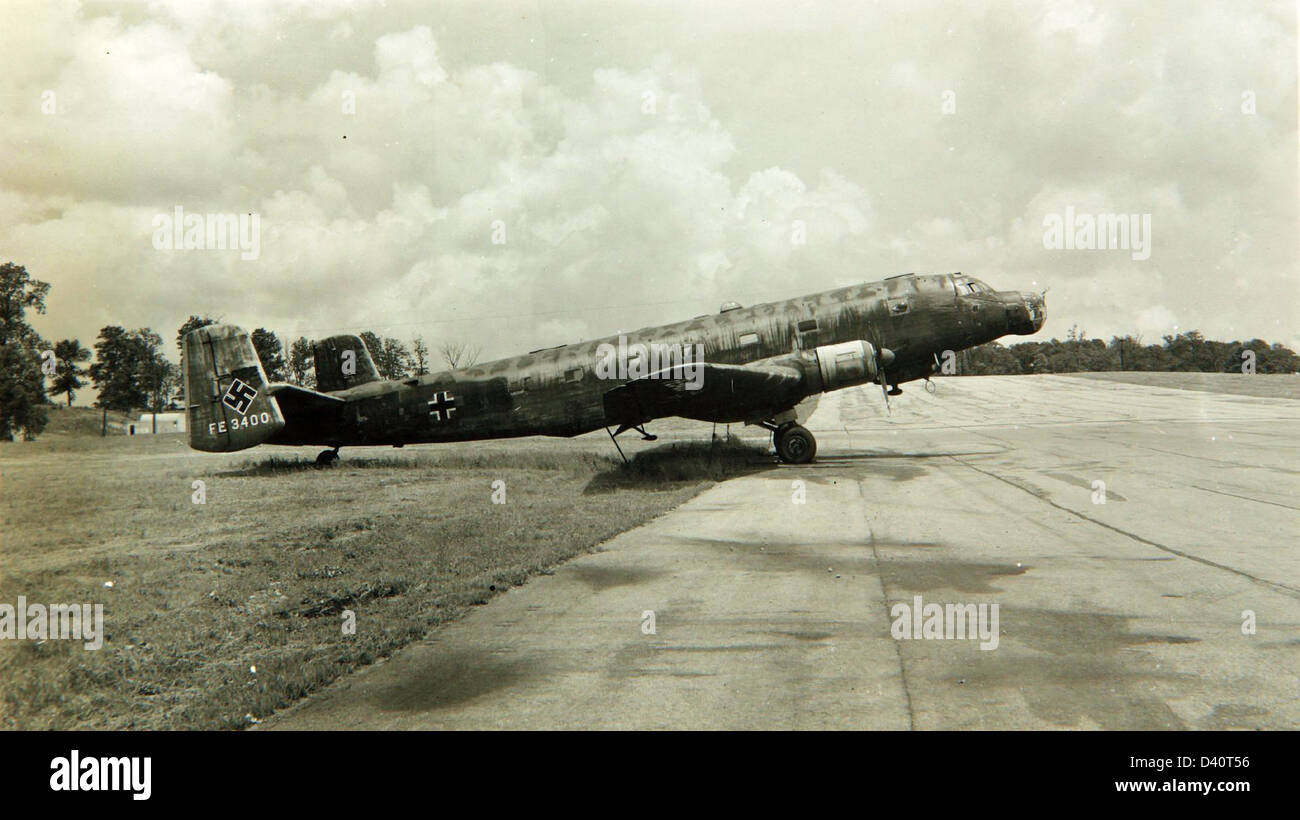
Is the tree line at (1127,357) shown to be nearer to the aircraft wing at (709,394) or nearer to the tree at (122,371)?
the aircraft wing at (709,394)

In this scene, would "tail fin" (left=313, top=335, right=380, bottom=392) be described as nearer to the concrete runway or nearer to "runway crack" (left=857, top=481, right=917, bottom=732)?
the concrete runway

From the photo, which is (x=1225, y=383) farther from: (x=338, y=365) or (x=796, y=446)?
(x=338, y=365)

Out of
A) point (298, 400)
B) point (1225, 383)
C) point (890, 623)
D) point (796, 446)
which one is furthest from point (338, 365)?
point (1225, 383)

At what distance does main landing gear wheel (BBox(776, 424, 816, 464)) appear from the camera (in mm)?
19484

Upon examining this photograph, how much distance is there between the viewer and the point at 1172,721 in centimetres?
421

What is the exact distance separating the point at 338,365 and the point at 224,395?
490 centimetres

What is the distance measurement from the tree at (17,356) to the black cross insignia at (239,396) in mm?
8020

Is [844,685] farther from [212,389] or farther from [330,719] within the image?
[212,389]

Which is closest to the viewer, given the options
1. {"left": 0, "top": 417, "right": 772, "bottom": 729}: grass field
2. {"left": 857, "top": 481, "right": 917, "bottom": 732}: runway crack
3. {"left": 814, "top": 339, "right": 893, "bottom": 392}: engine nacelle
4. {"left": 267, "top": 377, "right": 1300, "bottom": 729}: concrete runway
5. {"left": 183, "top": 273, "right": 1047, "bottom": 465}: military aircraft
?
{"left": 857, "top": 481, "right": 917, "bottom": 732}: runway crack

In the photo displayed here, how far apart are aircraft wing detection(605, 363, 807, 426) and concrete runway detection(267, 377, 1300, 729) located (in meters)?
3.75

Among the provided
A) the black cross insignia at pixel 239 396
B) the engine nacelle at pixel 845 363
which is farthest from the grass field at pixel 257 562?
the engine nacelle at pixel 845 363

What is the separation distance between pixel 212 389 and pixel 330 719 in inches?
579

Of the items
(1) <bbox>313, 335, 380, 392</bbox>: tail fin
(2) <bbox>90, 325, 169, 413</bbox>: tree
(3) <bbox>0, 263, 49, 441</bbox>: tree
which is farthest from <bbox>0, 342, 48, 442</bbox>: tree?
(2) <bbox>90, 325, 169, 413</bbox>: tree
